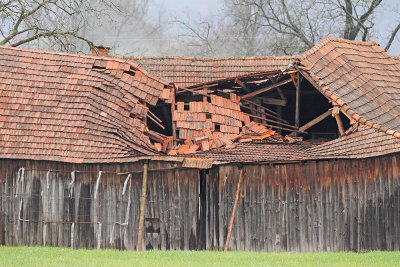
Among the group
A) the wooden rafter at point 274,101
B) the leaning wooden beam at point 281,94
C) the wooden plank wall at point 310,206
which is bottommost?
the wooden plank wall at point 310,206

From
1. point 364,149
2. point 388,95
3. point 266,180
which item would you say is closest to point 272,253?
point 266,180

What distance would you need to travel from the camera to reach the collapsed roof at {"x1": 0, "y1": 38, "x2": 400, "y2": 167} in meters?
22.7

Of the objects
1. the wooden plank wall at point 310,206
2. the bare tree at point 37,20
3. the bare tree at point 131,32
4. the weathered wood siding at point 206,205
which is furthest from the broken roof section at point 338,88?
the bare tree at point 131,32

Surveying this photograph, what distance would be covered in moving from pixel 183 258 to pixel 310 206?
415cm

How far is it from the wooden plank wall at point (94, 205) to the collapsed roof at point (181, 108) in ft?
1.79

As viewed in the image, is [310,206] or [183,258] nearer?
[183,258]

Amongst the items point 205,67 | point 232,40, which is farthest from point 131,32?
point 205,67

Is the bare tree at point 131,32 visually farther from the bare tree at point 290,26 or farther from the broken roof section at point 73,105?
the broken roof section at point 73,105

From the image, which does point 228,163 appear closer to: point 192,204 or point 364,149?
point 192,204

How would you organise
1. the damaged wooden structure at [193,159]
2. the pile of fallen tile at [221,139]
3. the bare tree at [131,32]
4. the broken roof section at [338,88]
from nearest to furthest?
the damaged wooden structure at [193,159]
the broken roof section at [338,88]
the pile of fallen tile at [221,139]
the bare tree at [131,32]

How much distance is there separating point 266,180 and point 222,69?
22.8 ft

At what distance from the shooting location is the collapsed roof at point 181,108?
22688 millimetres

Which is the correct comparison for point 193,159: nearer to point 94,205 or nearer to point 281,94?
point 94,205

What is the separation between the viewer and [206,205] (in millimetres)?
22312
